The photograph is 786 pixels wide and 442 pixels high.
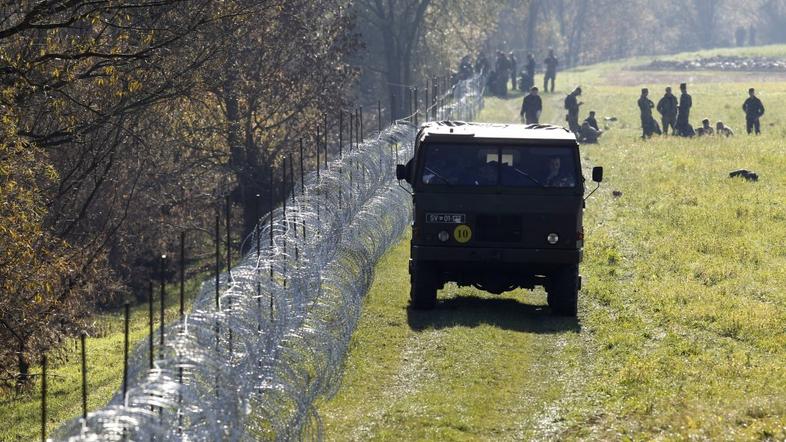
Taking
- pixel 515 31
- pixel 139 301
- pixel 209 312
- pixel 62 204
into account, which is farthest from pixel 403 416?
pixel 515 31

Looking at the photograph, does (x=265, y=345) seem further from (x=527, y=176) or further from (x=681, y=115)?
(x=681, y=115)

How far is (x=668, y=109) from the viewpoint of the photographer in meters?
46.2

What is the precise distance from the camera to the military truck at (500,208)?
18.2m

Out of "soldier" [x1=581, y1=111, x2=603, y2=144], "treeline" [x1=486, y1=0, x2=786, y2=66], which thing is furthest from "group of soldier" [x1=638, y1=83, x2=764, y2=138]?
"treeline" [x1=486, y1=0, x2=786, y2=66]

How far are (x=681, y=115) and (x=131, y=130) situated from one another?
22867mm

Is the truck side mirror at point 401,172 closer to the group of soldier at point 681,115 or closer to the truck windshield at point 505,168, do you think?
the truck windshield at point 505,168

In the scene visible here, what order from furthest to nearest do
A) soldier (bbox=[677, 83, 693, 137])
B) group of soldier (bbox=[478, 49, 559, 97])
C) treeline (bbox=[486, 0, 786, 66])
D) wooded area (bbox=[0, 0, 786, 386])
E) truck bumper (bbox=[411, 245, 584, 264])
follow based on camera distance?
treeline (bbox=[486, 0, 786, 66]) → group of soldier (bbox=[478, 49, 559, 97]) → soldier (bbox=[677, 83, 693, 137]) → wooded area (bbox=[0, 0, 786, 386]) → truck bumper (bbox=[411, 245, 584, 264])

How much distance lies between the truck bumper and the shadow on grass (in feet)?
2.55

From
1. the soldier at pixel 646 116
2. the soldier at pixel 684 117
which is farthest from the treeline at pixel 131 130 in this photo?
the soldier at pixel 684 117

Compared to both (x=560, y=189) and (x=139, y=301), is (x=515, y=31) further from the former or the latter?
(x=560, y=189)

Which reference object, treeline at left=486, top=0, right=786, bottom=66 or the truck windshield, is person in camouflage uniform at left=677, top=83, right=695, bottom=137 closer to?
the truck windshield

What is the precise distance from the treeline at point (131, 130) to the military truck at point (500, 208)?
210 centimetres

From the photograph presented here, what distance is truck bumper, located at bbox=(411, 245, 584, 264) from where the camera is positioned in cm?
1814

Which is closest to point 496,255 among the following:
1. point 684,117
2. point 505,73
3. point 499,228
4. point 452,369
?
point 499,228
